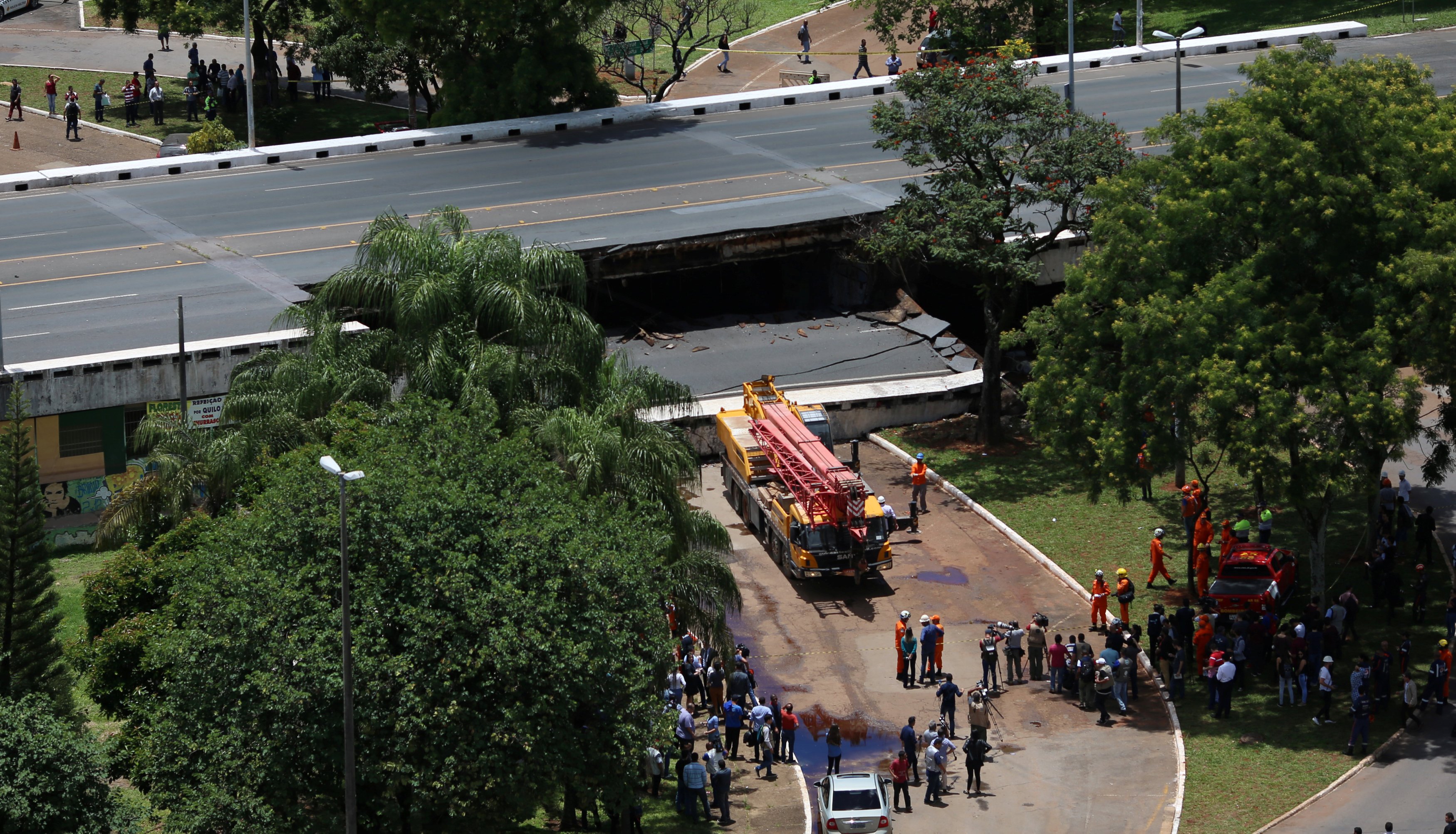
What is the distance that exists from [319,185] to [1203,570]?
29.3 metres

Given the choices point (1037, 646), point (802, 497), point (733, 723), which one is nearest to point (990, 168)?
point (802, 497)

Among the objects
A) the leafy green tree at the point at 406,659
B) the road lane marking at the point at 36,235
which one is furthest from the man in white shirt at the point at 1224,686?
the road lane marking at the point at 36,235

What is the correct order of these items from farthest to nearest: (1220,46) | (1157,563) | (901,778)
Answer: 1. (1220,46)
2. (1157,563)
3. (901,778)

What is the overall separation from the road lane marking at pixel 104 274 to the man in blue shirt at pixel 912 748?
24427 millimetres

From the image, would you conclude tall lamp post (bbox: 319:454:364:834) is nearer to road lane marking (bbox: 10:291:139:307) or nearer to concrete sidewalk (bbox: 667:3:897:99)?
road lane marking (bbox: 10:291:139:307)

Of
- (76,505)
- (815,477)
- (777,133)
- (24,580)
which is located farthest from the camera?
(777,133)

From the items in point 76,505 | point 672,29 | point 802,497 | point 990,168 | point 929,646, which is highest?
point 672,29

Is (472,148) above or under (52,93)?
under

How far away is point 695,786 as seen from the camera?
2706cm

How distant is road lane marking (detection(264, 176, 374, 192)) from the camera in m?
50.8

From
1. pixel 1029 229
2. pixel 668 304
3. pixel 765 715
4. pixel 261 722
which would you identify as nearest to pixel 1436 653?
pixel 765 715

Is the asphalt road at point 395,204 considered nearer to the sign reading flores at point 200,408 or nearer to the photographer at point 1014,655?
the sign reading flores at point 200,408

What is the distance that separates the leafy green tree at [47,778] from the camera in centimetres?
2138

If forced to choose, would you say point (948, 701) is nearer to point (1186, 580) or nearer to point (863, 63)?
point (1186, 580)
